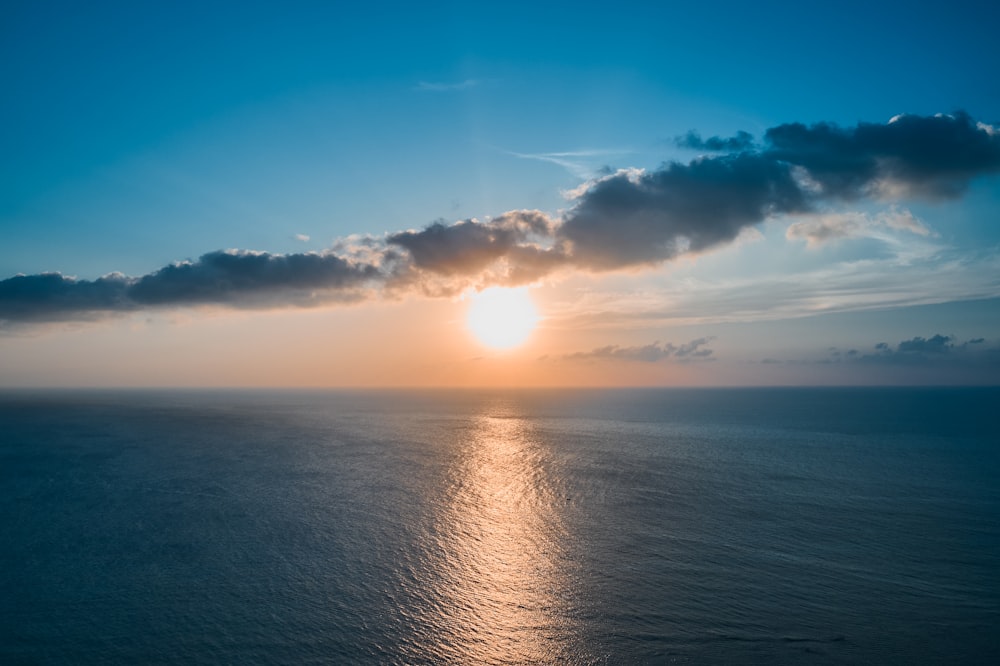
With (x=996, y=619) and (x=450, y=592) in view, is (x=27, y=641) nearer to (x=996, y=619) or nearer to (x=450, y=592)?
(x=450, y=592)

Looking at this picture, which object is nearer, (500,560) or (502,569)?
(502,569)

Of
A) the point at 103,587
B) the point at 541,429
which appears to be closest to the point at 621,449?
the point at 541,429

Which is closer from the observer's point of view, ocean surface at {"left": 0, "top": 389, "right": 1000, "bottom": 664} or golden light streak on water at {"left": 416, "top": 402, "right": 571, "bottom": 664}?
ocean surface at {"left": 0, "top": 389, "right": 1000, "bottom": 664}

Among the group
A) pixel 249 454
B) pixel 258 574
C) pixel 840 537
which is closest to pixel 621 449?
pixel 840 537

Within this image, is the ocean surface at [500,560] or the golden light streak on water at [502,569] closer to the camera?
the ocean surface at [500,560]

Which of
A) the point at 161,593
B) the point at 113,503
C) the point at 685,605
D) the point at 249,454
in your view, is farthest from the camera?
the point at 249,454

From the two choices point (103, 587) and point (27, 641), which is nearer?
point (27, 641)

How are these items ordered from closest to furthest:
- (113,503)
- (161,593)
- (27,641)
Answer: (27,641) < (161,593) < (113,503)
